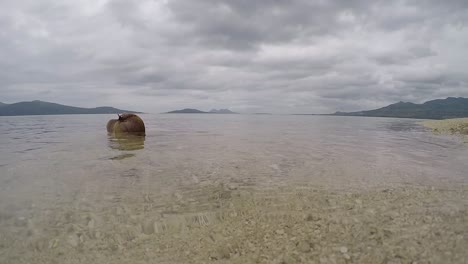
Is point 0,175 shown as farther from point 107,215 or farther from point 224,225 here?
point 224,225

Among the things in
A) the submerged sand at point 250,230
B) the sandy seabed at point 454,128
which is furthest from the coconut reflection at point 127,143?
the sandy seabed at point 454,128

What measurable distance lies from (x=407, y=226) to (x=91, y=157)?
1187 centimetres

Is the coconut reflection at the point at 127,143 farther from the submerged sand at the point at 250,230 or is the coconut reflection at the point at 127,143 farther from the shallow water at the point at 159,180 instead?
the submerged sand at the point at 250,230

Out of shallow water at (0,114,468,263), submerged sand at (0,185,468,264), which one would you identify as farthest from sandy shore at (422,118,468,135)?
submerged sand at (0,185,468,264)

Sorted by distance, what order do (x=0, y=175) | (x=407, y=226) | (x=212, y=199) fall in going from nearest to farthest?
(x=407, y=226) → (x=212, y=199) → (x=0, y=175)

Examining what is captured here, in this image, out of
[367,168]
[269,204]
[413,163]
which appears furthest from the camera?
[413,163]

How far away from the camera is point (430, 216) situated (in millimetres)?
5105

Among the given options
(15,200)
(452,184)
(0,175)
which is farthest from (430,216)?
(0,175)

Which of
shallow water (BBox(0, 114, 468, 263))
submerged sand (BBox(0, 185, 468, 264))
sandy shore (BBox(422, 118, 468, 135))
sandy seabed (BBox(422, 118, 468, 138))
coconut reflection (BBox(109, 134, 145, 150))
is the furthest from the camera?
sandy shore (BBox(422, 118, 468, 135))

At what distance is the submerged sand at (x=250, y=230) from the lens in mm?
3898

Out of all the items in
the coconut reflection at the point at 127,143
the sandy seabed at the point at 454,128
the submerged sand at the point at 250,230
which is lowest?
the submerged sand at the point at 250,230

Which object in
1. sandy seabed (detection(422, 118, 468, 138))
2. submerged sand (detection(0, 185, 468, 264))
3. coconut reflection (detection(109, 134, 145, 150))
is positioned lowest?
submerged sand (detection(0, 185, 468, 264))

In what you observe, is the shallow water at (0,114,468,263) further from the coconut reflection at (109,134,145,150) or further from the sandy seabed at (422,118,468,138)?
the sandy seabed at (422,118,468,138)

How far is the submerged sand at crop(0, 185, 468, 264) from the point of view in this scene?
12.8ft
